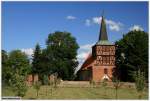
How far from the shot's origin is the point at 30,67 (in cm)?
4122

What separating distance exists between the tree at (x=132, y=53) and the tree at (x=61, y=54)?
214 inches

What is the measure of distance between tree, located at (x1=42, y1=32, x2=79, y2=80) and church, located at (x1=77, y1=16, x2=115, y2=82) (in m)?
2.57

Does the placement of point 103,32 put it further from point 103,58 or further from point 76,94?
point 76,94

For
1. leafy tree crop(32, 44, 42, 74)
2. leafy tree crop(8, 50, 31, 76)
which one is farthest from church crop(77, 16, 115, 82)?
leafy tree crop(8, 50, 31, 76)

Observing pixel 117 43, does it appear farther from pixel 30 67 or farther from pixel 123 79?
pixel 30 67

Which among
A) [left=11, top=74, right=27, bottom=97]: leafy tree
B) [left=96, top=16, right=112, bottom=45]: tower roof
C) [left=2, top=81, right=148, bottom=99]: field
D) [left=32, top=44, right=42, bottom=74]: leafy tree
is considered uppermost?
[left=96, top=16, right=112, bottom=45]: tower roof

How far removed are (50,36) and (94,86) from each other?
458 inches

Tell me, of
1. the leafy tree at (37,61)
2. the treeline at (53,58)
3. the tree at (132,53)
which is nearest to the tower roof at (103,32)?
the treeline at (53,58)

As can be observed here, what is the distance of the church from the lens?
141ft

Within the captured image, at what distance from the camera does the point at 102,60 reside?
44.2m

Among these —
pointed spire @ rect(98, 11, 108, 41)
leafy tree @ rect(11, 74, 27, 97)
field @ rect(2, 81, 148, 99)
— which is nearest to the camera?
leafy tree @ rect(11, 74, 27, 97)

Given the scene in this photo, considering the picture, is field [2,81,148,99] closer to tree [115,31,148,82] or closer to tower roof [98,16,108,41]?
Answer: tree [115,31,148,82]

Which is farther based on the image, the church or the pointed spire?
the pointed spire

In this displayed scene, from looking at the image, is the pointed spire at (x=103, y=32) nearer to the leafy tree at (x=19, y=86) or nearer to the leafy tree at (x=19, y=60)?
the leafy tree at (x=19, y=60)
